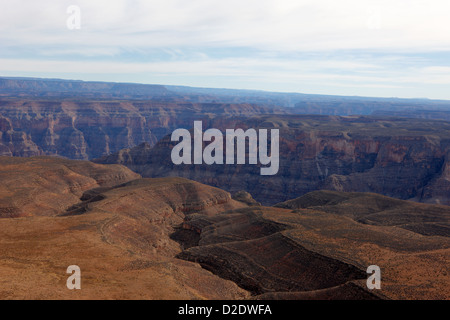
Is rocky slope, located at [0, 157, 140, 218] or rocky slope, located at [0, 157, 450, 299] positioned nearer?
rocky slope, located at [0, 157, 450, 299]

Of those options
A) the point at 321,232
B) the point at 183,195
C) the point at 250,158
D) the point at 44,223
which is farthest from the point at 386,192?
the point at 44,223

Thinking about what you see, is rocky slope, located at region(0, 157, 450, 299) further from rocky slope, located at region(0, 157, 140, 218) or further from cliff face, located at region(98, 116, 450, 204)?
cliff face, located at region(98, 116, 450, 204)

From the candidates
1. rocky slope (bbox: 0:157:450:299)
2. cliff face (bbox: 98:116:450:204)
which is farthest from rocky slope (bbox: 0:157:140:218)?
cliff face (bbox: 98:116:450:204)

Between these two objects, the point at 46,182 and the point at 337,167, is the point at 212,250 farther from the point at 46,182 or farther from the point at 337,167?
the point at 337,167

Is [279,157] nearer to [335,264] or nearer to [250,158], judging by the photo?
[250,158]

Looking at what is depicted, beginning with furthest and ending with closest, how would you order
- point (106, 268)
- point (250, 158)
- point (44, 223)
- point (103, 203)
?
1. point (250, 158)
2. point (103, 203)
3. point (44, 223)
4. point (106, 268)

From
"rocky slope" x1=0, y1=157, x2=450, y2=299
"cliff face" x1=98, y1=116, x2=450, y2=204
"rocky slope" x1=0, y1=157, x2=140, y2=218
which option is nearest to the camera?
"rocky slope" x1=0, y1=157, x2=450, y2=299

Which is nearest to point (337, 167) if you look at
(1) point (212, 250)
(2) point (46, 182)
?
(2) point (46, 182)

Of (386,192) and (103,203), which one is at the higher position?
(103,203)
